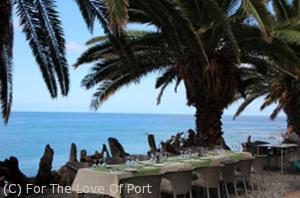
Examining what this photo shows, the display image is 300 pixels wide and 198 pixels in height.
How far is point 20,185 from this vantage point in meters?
8.36

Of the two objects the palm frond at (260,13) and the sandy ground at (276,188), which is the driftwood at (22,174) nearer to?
the sandy ground at (276,188)

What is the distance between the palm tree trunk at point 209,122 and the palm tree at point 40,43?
4685 mm

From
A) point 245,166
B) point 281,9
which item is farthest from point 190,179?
point 281,9

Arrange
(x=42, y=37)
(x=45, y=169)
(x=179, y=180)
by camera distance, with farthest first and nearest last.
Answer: (x=45, y=169), (x=42, y=37), (x=179, y=180)

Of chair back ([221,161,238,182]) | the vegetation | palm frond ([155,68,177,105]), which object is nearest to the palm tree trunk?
the vegetation

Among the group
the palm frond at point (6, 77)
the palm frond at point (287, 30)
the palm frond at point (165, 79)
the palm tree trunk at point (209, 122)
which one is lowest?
the palm tree trunk at point (209, 122)

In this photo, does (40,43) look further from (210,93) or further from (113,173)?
(210,93)

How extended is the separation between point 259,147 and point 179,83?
11.4 ft

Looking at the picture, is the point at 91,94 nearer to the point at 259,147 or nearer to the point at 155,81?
the point at 155,81

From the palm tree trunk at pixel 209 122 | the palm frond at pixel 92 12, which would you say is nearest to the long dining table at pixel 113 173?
the palm frond at pixel 92 12

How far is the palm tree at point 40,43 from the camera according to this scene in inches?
292

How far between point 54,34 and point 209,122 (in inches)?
229

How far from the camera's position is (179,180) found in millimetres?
6531

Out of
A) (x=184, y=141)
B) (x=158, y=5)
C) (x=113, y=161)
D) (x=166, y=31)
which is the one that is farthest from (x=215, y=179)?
(x=184, y=141)
